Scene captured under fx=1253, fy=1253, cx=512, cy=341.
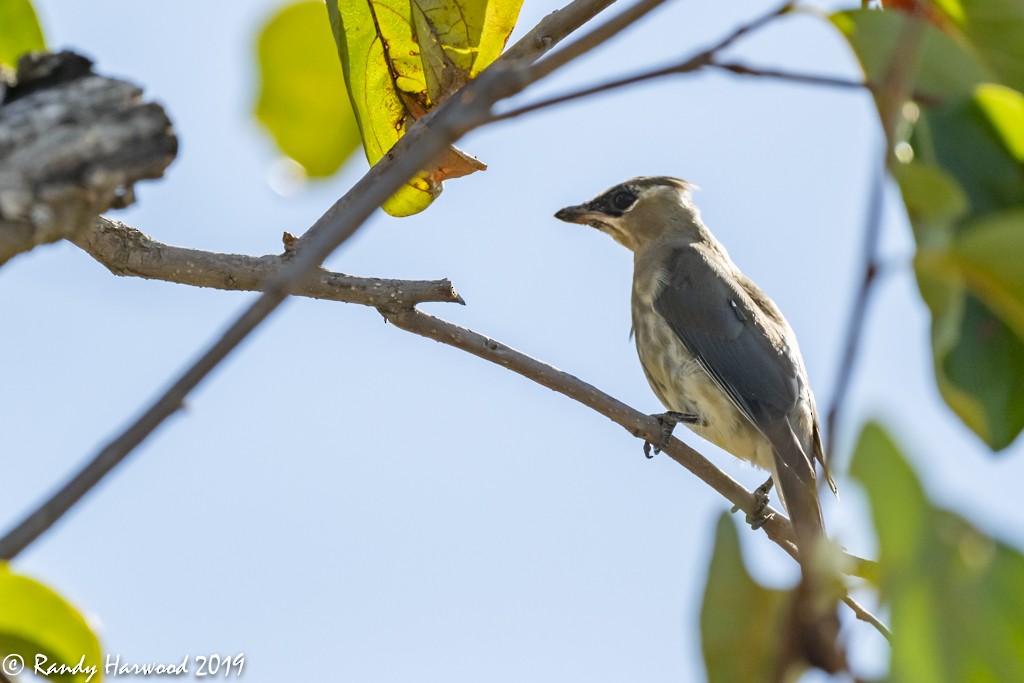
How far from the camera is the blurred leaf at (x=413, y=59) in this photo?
3381 mm

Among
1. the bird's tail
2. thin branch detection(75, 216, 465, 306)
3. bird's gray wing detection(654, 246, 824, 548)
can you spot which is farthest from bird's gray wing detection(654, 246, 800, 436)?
the bird's tail

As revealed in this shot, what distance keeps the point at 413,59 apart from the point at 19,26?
4.34 ft

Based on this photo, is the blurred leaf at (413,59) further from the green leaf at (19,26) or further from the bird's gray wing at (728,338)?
the bird's gray wing at (728,338)

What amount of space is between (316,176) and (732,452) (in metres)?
3.48

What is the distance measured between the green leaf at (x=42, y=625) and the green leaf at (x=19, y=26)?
129 centimetres

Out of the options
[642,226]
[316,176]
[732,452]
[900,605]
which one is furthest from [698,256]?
[900,605]

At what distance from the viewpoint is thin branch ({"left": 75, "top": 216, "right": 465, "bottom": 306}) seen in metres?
3.44

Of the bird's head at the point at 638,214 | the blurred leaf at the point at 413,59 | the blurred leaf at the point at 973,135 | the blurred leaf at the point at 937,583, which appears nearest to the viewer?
the blurred leaf at the point at 937,583

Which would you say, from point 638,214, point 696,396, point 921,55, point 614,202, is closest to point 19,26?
point 921,55

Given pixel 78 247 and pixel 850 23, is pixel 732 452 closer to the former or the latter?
pixel 78 247

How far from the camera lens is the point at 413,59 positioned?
3.71m

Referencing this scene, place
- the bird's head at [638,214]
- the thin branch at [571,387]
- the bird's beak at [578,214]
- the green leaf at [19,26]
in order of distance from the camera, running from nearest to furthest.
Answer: the green leaf at [19,26]
the thin branch at [571,387]
the bird's beak at [578,214]
the bird's head at [638,214]

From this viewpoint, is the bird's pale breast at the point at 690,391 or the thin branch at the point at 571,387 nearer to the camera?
the thin branch at the point at 571,387

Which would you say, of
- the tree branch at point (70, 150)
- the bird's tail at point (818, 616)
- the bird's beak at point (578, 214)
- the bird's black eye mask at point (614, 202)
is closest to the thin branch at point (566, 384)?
the tree branch at point (70, 150)
